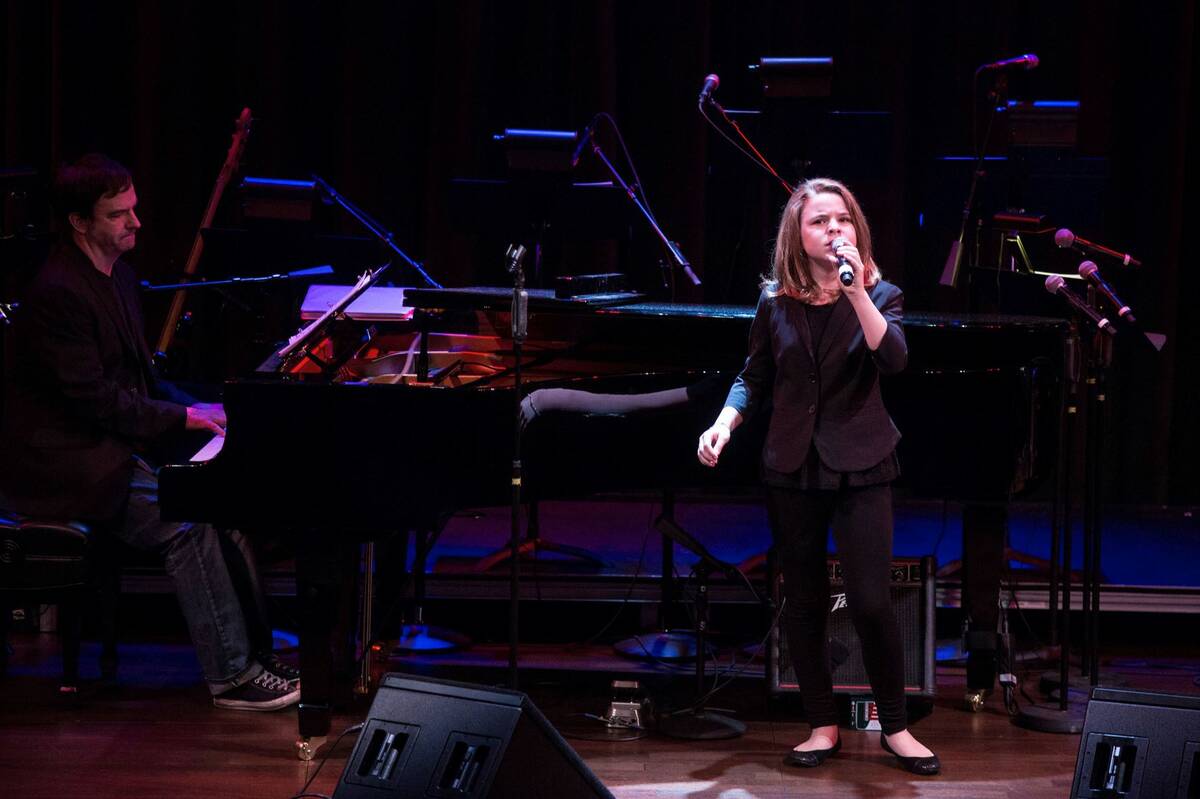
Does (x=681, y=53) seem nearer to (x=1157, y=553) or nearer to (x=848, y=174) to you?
(x=848, y=174)

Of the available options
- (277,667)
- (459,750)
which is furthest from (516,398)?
(277,667)

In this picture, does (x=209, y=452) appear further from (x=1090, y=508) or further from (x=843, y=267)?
(x=1090, y=508)

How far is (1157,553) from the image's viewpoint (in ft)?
19.3

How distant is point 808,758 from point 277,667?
175cm

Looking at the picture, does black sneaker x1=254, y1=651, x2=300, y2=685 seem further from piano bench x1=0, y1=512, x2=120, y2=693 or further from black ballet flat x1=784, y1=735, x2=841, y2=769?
black ballet flat x1=784, y1=735, x2=841, y2=769

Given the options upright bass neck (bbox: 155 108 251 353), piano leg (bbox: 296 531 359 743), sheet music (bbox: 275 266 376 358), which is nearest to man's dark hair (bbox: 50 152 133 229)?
sheet music (bbox: 275 266 376 358)

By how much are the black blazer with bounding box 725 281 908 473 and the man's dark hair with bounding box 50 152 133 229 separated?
2.14 meters

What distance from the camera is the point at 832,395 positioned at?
152 inches

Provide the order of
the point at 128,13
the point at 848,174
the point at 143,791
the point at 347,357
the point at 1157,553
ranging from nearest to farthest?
the point at 143,791 < the point at 347,357 < the point at 848,174 < the point at 1157,553 < the point at 128,13

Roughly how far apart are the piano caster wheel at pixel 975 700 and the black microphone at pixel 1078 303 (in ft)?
4.10

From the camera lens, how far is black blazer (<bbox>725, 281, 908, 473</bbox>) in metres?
3.82

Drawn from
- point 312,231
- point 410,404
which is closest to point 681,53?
point 312,231

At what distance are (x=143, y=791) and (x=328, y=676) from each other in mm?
569

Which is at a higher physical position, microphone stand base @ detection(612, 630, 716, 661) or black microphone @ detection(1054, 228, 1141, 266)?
black microphone @ detection(1054, 228, 1141, 266)
